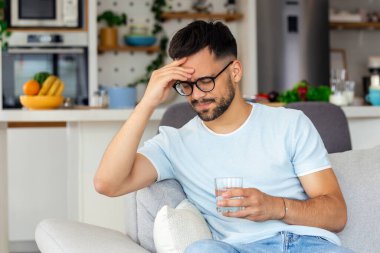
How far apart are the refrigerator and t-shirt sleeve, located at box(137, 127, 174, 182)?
4.95 m

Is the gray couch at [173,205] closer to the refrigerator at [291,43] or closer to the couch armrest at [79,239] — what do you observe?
the couch armrest at [79,239]

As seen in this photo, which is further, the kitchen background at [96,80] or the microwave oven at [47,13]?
the microwave oven at [47,13]

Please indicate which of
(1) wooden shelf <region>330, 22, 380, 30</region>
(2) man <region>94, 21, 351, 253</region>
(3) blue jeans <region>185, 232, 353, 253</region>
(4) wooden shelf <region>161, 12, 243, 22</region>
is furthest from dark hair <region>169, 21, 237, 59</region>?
(1) wooden shelf <region>330, 22, 380, 30</region>

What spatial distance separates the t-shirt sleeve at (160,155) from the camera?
2428mm

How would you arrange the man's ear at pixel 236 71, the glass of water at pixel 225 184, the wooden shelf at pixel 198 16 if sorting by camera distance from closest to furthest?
1. the glass of water at pixel 225 184
2. the man's ear at pixel 236 71
3. the wooden shelf at pixel 198 16

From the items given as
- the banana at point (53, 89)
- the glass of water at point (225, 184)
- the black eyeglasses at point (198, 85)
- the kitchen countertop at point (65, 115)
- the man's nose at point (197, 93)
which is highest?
the banana at point (53, 89)

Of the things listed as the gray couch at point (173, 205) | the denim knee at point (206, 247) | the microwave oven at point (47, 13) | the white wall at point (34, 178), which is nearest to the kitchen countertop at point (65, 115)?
the white wall at point (34, 178)

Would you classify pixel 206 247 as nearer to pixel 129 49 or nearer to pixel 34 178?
pixel 34 178

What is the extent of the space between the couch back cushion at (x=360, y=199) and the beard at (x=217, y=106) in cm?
47

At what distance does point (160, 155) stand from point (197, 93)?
0.86ft

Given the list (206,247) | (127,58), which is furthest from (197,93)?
(127,58)

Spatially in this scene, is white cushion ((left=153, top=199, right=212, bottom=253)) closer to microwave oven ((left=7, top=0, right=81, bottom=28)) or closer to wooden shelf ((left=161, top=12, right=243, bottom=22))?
microwave oven ((left=7, top=0, right=81, bottom=28))

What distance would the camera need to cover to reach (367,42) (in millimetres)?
8836

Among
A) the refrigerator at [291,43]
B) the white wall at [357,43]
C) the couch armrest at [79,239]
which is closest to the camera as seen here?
the couch armrest at [79,239]
